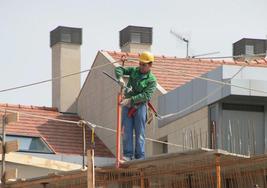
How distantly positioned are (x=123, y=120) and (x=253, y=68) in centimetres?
852

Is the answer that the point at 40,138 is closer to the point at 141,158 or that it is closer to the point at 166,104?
the point at 166,104

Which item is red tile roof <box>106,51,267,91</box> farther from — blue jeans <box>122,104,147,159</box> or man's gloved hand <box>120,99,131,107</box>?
man's gloved hand <box>120,99,131,107</box>

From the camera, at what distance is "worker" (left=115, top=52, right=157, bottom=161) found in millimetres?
18734

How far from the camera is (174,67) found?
122 ft

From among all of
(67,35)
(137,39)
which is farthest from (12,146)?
(67,35)

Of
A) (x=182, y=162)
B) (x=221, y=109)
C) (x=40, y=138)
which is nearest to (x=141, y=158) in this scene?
(x=182, y=162)

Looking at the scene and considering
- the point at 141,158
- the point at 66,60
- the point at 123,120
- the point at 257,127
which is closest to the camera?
the point at 141,158

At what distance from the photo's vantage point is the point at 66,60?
43.9 m

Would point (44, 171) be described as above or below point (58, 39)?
below

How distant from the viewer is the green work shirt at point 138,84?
18.8 m

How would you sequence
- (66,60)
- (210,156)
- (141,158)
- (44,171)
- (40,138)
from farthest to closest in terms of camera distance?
(66,60), (40,138), (44,171), (141,158), (210,156)

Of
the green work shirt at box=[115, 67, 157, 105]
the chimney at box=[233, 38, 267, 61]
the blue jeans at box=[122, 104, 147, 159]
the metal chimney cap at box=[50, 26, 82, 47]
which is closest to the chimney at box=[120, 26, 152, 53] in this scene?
the metal chimney cap at box=[50, 26, 82, 47]

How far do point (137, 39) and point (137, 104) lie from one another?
977 inches

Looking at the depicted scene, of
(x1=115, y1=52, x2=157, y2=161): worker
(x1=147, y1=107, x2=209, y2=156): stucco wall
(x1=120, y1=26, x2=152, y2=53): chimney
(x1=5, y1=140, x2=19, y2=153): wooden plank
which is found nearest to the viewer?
(x1=115, y1=52, x2=157, y2=161): worker
